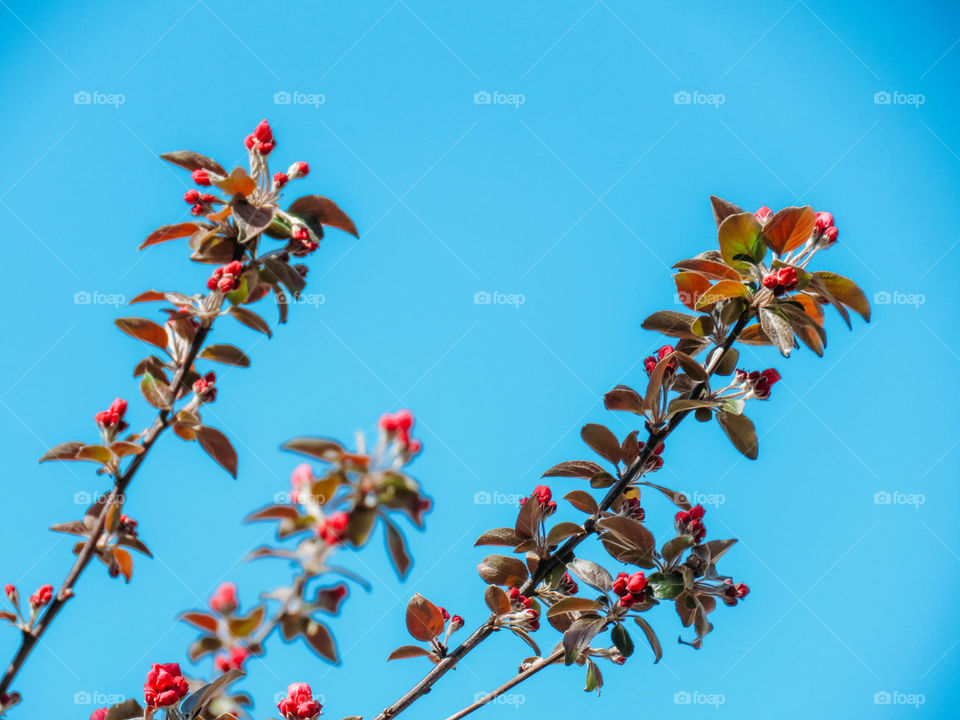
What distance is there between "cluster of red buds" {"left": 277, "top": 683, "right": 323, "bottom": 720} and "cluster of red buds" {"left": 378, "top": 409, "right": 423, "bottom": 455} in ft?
4.69

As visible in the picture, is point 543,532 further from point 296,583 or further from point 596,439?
point 296,583

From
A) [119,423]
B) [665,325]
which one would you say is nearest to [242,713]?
[119,423]

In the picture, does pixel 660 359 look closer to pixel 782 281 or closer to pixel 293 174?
pixel 782 281

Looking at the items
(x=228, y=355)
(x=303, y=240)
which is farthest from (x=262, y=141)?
(x=228, y=355)

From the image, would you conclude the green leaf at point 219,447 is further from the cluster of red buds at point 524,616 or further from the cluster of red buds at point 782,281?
the cluster of red buds at point 782,281

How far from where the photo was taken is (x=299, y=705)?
7.84 feet

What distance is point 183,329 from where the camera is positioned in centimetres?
246

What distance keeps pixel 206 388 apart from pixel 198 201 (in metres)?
0.57

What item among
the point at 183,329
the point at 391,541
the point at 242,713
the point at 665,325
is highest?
the point at 665,325

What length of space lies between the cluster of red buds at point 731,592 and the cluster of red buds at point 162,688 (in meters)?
1.70

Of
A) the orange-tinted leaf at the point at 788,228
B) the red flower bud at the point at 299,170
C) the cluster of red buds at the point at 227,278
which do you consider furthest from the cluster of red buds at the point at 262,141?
the orange-tinted leaf at the point at 788,228

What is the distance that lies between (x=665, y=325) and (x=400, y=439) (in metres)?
1.73

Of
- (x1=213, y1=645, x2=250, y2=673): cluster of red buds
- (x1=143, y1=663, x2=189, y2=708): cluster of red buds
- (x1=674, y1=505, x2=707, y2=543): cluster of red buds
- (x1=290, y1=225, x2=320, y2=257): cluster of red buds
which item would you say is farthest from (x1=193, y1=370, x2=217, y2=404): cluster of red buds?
(x1=674, y1=505, x2=707, y2=543): cluster of red buds

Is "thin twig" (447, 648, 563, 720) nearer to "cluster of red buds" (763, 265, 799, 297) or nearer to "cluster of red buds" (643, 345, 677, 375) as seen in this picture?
"cluster of red buds" (643, 345, 677, 375)
